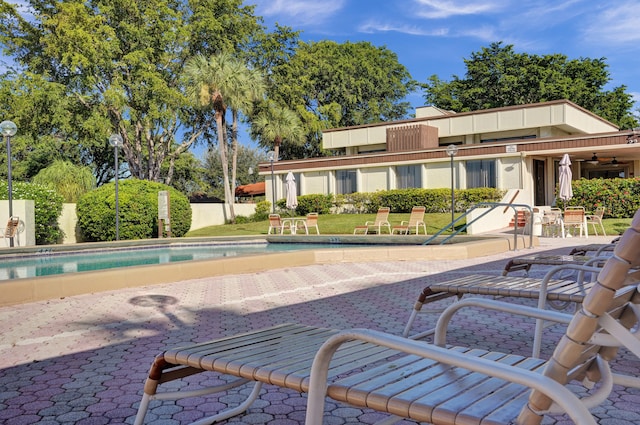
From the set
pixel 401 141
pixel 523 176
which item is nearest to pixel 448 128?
pixel 401 141

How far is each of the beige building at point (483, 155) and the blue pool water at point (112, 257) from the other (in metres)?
13.1

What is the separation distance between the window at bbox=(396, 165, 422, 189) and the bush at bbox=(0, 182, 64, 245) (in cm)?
1684

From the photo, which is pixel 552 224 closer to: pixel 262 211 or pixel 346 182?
pixel 346 182

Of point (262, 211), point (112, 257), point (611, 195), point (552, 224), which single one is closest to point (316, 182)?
point (262, 211)

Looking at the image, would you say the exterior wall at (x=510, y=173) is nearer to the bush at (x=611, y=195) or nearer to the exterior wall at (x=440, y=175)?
the exterior wall at (x=440, y=175)

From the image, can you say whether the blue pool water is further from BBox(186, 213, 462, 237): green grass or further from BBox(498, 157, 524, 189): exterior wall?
BBox(498, 157, 524, 189): exterior wall

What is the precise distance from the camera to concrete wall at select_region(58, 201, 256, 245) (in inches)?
925

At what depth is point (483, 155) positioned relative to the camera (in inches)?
1102

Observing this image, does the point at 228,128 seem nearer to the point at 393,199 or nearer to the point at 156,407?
the point at 393,199

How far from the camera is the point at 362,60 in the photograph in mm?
51875

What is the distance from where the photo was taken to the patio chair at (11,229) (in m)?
17.3

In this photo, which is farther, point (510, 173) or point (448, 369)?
point (510, 173)

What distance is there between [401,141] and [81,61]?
1872 cm

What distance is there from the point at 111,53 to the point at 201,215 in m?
10.6
